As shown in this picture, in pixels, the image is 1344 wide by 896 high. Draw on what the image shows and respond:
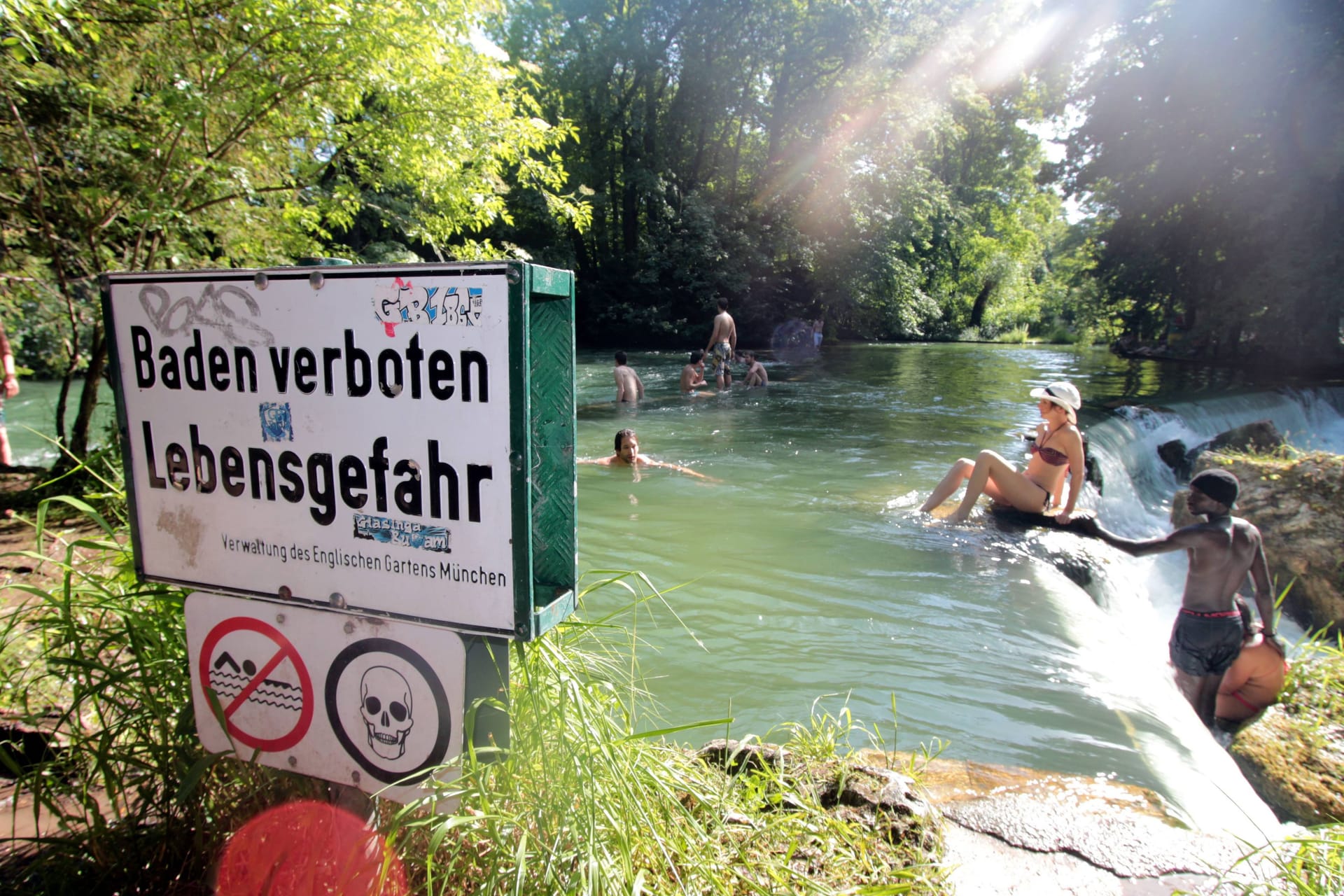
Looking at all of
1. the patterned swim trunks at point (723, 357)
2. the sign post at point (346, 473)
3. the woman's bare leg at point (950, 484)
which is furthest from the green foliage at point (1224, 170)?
the sign post at point (346, 473)

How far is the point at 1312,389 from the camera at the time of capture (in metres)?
15.9

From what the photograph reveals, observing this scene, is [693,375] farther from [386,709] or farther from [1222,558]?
→ [386,709]

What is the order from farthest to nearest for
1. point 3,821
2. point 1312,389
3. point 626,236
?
point 626,236
point 1312,389
point 3,821

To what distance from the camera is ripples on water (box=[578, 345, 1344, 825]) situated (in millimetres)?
3824

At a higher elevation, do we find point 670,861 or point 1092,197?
point 1092,197

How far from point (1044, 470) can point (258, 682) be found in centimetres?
717

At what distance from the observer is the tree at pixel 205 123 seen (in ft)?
16.5

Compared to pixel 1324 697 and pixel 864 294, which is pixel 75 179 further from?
pixel 864 294

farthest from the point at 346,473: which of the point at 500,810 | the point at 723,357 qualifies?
the point at 723,357

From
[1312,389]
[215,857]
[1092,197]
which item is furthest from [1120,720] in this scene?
[1092,197]

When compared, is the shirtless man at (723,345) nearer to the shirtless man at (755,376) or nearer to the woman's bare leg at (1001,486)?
the shirtless man at (755,376)

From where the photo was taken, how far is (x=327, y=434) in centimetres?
174

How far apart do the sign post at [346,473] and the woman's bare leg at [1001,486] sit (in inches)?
250

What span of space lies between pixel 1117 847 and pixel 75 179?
7.31m
